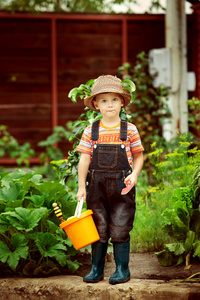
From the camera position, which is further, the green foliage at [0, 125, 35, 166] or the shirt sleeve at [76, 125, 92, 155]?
the green foliage at [0, 125, 35, 166]

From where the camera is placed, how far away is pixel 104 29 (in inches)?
314

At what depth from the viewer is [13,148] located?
25.5 feet

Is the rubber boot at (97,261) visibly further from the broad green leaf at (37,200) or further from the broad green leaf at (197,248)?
the broad green leaf at (197,248)

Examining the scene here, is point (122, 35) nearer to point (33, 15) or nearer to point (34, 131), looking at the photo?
point (33, 15)

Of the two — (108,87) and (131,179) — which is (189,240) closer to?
(131,179)

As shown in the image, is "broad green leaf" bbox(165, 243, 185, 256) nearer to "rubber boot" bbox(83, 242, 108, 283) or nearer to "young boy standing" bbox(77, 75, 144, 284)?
"young boy standing" bbox(77, 75, 144, 284)

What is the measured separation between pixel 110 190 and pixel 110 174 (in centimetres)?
10

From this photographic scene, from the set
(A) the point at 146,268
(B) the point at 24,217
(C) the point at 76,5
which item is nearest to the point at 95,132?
(B) the point at 24,217

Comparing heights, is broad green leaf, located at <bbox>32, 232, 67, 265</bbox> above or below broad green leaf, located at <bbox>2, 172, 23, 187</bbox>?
below

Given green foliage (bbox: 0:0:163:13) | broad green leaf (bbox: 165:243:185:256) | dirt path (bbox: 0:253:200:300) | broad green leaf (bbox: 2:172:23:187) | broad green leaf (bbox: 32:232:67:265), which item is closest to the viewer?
dirt path (bbox: 0:253:200:300)

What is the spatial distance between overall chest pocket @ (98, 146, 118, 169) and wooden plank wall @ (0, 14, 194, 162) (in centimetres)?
486

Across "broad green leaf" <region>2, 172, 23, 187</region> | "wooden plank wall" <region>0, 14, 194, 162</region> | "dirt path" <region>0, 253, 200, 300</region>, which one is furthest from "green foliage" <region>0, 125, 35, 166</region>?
"dirt path" <region>0, 253, 200, 300</region>

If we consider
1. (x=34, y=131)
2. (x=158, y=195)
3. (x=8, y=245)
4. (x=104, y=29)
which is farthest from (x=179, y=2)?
(x=8, y=245)

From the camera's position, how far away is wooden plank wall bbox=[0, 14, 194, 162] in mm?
7930
